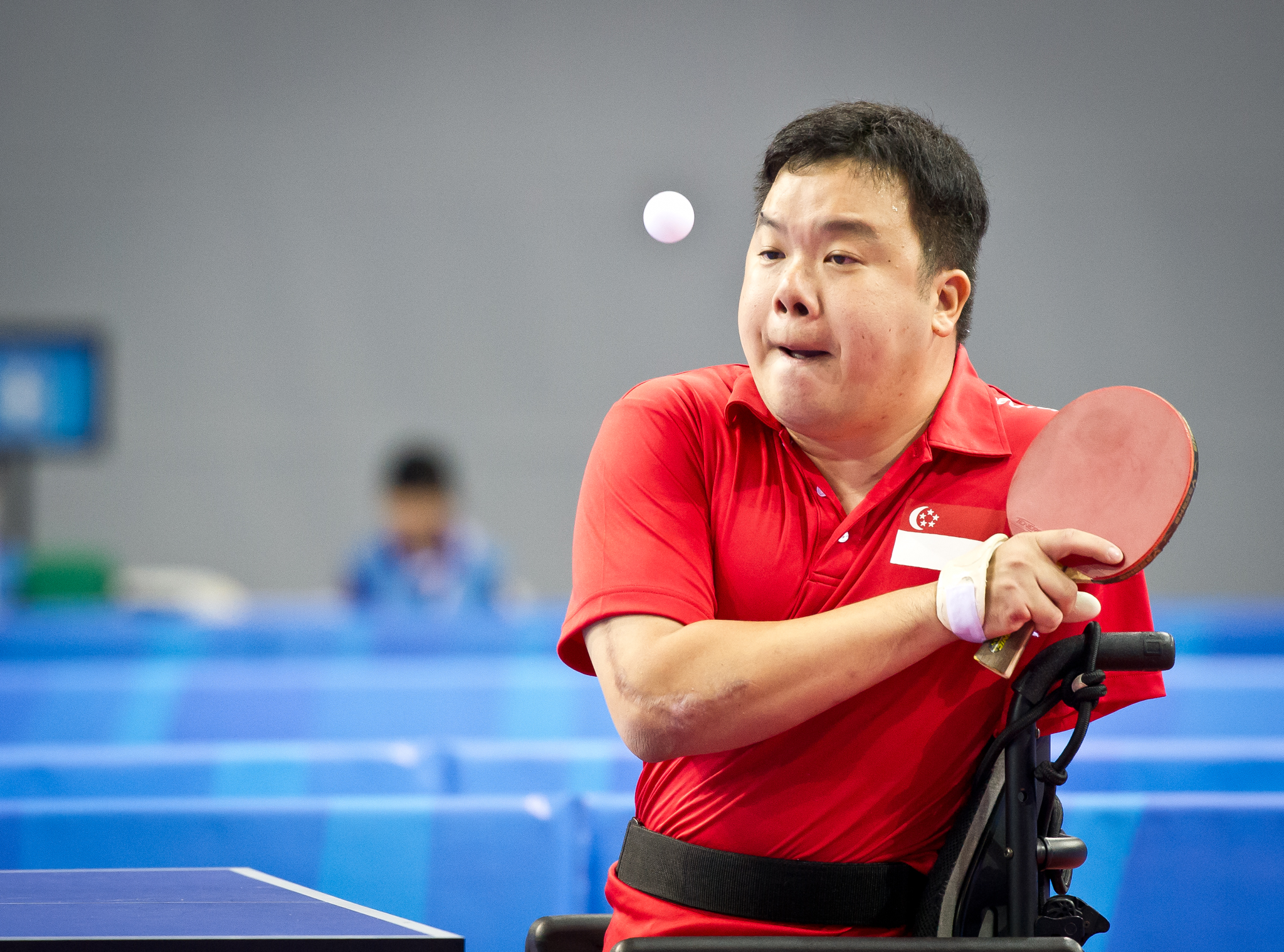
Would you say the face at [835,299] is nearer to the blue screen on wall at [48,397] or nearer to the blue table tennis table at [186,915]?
the blue table tennis table at [186,915]

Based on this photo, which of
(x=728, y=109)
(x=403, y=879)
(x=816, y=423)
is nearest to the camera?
(x=816, y=423)

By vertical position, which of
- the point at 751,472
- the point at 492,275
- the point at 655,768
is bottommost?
the point at 655,768

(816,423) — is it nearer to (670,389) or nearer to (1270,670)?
(670,389)

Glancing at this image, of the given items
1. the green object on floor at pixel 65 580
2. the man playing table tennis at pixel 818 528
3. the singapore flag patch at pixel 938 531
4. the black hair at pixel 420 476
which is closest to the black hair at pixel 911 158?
the man playing table tennis at pixel 818 528

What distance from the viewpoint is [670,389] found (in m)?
1.25

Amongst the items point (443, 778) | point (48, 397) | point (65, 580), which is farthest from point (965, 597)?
point (48, 397)

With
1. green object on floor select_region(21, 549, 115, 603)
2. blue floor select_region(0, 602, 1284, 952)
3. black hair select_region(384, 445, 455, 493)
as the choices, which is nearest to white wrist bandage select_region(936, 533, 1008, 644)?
blue floor select_region(0, 602, 1284, 952)

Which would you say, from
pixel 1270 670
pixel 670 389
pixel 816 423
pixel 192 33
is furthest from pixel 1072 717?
pixel 192 33

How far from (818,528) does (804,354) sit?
0.18m

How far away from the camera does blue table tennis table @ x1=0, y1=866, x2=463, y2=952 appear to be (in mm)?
983

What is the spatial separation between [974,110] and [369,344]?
403 centimetres

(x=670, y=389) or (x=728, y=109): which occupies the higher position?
(x=728, y=109)

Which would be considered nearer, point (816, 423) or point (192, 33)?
point (816, 423)

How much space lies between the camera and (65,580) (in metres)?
4.85
